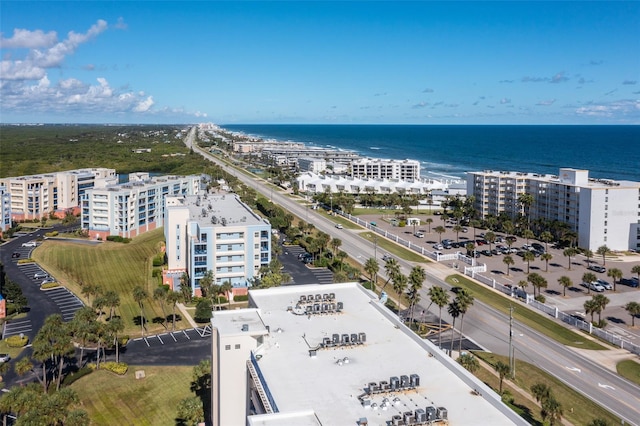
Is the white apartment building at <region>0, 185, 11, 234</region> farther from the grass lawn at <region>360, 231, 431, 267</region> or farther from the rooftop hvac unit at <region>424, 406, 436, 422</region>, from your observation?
the rooftop hvac unit at <region>424, 406, 436, 422</region>

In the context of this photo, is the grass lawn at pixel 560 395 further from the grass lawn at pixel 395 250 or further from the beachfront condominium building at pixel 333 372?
the grass lawn at pixel 395 250

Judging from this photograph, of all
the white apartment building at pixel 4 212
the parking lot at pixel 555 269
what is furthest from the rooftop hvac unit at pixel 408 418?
the white apartment building at pixel 4 212

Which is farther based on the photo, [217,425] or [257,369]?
[217,425]

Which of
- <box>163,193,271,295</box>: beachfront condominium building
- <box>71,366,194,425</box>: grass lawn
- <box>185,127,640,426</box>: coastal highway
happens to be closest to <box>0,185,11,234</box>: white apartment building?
<box>163,193,271,295</box>: beachfront condominium building

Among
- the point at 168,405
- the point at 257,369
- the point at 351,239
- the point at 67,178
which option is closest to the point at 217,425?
the point at 257,369

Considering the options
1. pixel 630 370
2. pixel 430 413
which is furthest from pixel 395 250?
pixel 430 413

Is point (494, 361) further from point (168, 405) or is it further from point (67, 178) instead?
point (67, 178)

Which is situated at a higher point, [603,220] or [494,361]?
[603,220]
